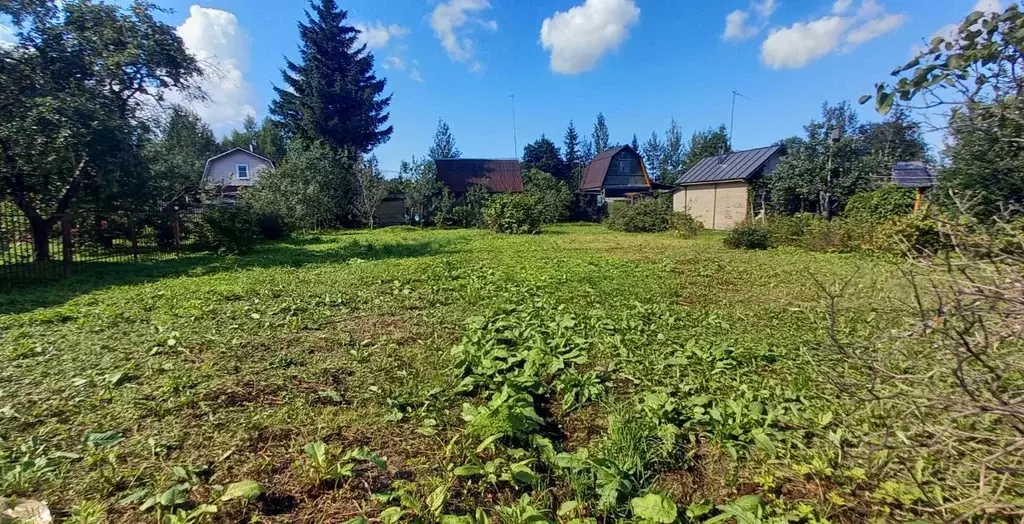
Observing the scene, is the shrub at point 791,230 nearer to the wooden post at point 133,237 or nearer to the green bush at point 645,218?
the green bush at point 645,218

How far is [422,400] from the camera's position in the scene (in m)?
3.12

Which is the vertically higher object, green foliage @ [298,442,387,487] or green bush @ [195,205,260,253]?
green bush @ [195,205,260,253]

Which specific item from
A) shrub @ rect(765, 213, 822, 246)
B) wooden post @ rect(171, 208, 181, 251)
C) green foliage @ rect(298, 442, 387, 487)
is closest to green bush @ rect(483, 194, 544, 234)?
shrub @ rect(765, 213, 822, 246)

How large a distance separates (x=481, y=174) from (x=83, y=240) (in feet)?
79.9

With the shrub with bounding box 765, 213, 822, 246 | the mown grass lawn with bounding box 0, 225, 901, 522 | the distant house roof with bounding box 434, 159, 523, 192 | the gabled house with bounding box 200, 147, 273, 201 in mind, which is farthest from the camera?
the gabled house with bounding box 200, 147, 273, 201

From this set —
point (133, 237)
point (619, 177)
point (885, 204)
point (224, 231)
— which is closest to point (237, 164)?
point (224, 231)

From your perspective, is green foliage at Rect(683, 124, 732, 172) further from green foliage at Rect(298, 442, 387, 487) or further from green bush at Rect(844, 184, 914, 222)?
green foliage at Rect(298, 442, 387, 487)

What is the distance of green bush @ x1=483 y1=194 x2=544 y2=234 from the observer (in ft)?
62.2

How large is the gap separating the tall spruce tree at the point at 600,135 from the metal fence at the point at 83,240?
4911 centimetres

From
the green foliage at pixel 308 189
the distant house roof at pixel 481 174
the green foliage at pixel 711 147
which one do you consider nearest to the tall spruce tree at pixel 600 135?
the green foliage at pixel 711 147

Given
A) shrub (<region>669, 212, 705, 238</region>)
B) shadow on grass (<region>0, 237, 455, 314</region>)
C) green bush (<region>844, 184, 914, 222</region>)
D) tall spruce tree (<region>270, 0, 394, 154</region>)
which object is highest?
tall spruce tree (<region>270, 0, 394, 154</region>)

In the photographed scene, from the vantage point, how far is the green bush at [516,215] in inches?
746

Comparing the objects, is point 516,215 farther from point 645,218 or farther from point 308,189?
point 308,189

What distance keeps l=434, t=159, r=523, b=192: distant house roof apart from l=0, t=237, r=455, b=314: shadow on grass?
→ 697 inches
